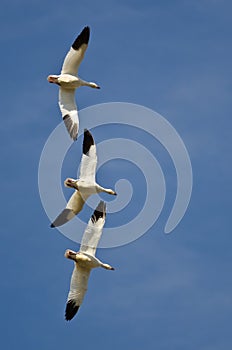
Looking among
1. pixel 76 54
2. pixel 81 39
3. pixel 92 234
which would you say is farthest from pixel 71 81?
pixel 92 234

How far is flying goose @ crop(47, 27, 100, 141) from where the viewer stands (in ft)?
463

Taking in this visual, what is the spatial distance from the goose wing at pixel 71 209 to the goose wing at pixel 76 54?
11.1 ft

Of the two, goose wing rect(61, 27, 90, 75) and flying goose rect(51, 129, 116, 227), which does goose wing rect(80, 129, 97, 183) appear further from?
goose wing rect(61, 27, 90, 75)

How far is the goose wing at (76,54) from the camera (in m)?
141

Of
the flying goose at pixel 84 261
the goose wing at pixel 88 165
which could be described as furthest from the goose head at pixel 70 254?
the goose wing at pixel 88 165

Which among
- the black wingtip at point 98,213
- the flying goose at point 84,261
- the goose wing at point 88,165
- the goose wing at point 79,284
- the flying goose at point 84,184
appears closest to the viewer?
the flying goose at point 84,261

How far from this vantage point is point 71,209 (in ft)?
465

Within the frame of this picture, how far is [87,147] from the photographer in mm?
141500

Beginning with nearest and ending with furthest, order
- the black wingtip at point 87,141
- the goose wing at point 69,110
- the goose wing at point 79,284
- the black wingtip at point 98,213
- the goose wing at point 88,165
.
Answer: the goose wing at point 79,284 < the black wingtip at point 98,213 < the goose wing at point 69,110 < the goose wing at point 88,165 < the black wingtip at point 87,141

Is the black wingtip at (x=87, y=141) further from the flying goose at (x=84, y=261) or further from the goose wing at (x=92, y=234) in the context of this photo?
the goose wing at (x=92, y=234)

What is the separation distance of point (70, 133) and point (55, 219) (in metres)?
2.40

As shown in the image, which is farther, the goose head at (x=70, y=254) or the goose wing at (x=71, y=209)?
the goose wing at (x=71, y=209)

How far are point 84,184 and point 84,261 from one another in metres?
2.19

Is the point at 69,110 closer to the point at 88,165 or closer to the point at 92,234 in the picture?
the point at 88,165
